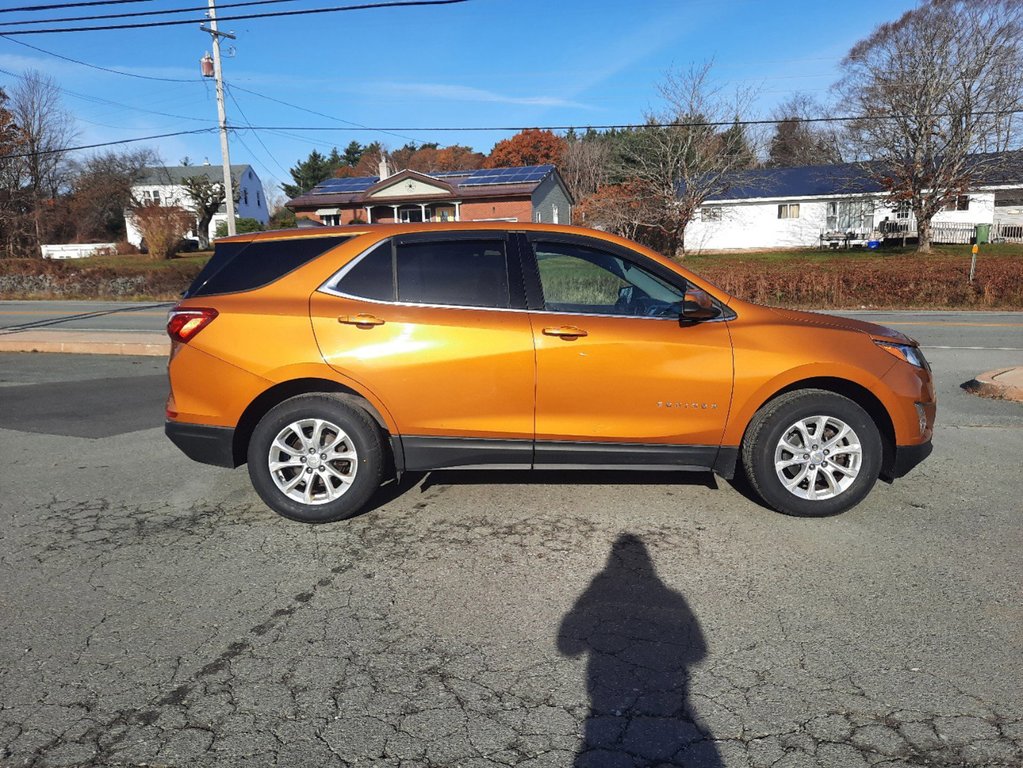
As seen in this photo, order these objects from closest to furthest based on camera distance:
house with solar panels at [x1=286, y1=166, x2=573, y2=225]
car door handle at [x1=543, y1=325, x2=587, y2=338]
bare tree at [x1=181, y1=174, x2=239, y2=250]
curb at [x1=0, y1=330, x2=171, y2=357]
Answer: car door handle at [x1=543, y1=325, x2=587, y2=338] → curb at [x1=0, y1=330, x2=171, y2=357] → house with solar panels at [x1=286, y1=166, x2=573, y2=225] → bare tree at [x1=181, y1=174, x2=239, y2=250]

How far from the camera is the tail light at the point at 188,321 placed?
4.46 meters

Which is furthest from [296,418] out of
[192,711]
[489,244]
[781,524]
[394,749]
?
[781,524]

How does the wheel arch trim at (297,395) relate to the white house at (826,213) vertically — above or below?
below

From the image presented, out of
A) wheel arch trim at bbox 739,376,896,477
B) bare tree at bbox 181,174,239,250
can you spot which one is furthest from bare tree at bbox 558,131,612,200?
wheel arch trim at bbox 739,376,896,477

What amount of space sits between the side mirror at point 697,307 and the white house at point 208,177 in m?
Answer: 59.7

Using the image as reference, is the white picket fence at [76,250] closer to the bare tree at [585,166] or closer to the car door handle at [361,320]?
the bare tree at [585,166]

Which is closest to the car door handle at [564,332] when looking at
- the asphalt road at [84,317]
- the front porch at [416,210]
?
the asphalt road at [84,317]

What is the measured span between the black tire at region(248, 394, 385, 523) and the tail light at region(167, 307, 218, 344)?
68 cm

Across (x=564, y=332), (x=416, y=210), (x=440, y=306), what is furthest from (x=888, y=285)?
(x=416, y=210)

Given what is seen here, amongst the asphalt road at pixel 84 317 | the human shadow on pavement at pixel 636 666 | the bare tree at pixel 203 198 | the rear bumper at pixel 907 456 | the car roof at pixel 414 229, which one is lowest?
the human shadow on pavement at pixel 636 666

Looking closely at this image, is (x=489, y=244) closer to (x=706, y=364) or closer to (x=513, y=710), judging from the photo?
(x=706, y=364)

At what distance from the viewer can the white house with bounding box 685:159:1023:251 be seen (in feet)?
128

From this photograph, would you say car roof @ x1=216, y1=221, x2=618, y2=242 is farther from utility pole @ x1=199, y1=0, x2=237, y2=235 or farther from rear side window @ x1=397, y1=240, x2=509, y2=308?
utility pole @ x1=199, y1=0, x2=237, y2=235

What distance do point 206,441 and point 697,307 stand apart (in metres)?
3.14
